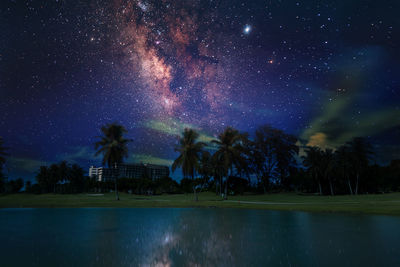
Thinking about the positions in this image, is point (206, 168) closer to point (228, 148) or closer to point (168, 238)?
point (228, 148)

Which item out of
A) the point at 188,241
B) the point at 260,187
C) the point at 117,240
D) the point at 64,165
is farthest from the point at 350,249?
the point at 64,165

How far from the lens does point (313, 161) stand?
68.9 m

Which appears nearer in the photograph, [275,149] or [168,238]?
[168,238]

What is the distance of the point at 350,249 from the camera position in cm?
822

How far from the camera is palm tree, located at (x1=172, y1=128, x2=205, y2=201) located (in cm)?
4375

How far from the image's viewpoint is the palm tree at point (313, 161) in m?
67.9

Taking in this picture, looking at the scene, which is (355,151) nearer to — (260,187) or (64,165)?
(260,187)

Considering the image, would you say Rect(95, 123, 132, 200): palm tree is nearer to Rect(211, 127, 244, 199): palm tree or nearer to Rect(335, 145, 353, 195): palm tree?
Rect(211, 127, 244, 199): palm tree

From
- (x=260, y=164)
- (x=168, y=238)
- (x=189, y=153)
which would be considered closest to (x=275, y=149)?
(x=260, y=164)

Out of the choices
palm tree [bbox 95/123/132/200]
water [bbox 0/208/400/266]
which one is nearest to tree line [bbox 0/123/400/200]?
palm tree [bbox 95/123/132/200]

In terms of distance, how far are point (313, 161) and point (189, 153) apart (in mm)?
42086

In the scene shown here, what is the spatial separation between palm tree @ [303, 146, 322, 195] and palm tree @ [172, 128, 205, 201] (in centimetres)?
4012

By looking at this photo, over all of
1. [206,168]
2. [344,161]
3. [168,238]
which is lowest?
[168,238]

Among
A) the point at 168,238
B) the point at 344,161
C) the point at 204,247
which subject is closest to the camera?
the point at 204,247
